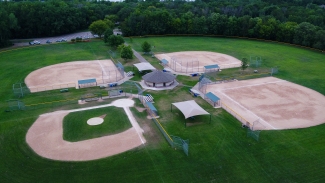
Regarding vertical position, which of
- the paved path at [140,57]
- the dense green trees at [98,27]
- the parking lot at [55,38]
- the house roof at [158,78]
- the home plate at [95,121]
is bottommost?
the home plate at [95,121]

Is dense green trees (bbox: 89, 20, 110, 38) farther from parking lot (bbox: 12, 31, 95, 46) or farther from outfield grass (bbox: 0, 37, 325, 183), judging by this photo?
outfield grass (bbox: 0, 37, 325, 183)

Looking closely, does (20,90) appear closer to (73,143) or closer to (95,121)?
(95,121)

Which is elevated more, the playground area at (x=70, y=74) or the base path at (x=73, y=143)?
the playground area at (x=70, y=74)

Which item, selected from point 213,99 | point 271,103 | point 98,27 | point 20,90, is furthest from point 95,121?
point 98,27

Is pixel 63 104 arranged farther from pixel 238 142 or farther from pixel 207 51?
pixel 207 51

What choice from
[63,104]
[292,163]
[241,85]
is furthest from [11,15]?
[292,163]

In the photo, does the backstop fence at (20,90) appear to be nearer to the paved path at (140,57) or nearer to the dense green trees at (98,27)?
the paved path at (140,57)

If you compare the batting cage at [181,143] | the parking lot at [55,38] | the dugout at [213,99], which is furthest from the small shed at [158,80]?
the parking lot at [55,38]
